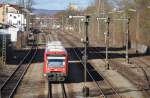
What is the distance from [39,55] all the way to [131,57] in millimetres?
12728

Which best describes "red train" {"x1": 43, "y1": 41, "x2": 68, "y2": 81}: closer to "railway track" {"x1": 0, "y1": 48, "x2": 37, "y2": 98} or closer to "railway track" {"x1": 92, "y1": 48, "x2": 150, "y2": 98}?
"railway track" {"x1": 0, "y1": 48, "x2": 37, "y2": 98}

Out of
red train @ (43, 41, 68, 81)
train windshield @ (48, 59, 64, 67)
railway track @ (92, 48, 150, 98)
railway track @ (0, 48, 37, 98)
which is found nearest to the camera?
railway track @ (0, 48, 37, 98)

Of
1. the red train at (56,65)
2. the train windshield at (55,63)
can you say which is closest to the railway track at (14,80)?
the red train at (56,65)

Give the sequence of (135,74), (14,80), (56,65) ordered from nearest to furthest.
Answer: (56,65) < (14,80) < (135,74)

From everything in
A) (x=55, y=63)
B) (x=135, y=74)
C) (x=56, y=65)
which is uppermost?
(x=55, y=63)

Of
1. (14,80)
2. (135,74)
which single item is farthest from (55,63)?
(135,74)

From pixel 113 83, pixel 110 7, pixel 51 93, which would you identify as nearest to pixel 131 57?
pixel 113 83

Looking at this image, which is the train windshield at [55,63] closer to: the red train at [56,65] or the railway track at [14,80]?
the red train at [56,65]

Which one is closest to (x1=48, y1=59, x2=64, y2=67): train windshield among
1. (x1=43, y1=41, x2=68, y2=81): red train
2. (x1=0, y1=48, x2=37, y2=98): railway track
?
(x1=43, y1=41, x2=68, y2=81): red train

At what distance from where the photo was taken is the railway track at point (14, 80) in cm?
3531

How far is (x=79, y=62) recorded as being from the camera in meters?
58.9

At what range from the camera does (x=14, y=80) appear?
4300 centimetres

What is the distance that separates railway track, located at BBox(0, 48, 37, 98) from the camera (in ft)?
116

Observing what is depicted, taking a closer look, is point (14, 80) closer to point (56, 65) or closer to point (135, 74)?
point (56, 65)
